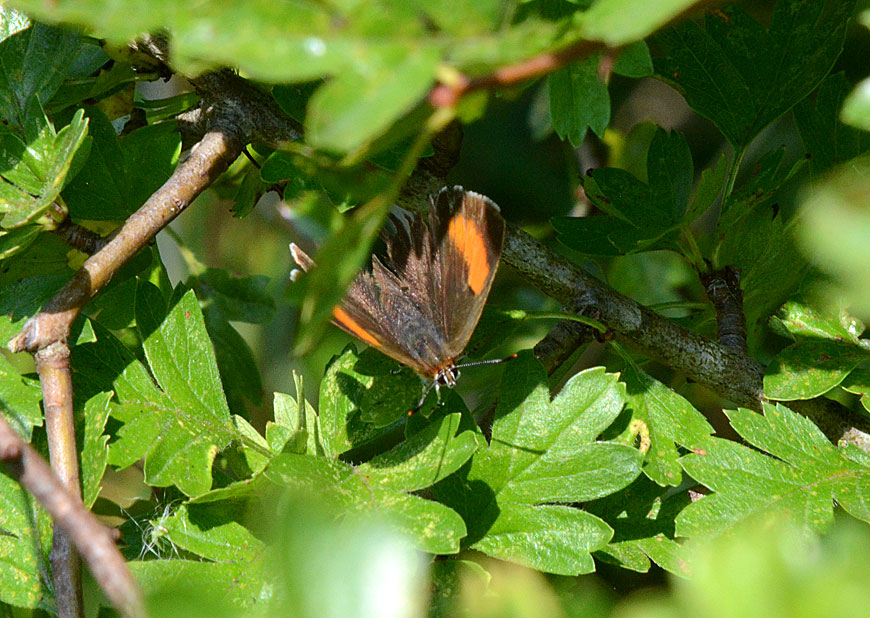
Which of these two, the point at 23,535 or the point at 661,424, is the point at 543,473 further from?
the point at 23,535

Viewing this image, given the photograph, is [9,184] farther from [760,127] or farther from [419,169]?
[760,127]

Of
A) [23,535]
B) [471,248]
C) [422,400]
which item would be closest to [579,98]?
[471,248]

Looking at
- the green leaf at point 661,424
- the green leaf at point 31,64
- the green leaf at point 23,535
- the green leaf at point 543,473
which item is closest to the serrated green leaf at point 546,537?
the green leaf at point 543,473

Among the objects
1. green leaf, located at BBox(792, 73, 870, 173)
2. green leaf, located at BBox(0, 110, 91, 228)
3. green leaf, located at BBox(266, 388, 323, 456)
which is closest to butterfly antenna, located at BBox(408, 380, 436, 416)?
green leaf, located at BBox(266, 388, 323, 456)

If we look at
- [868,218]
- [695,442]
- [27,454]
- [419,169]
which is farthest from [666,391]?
[27,454]

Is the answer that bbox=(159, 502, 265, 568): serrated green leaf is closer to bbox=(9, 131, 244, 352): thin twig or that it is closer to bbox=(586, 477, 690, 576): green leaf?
bbox=(9, 131, 244, 352): thin twig

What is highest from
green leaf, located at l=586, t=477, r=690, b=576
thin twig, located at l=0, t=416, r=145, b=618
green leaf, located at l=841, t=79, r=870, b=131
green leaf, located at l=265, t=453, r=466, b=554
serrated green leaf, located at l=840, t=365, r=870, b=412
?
green leaf, located at l=841, t=79, r=870, b=131

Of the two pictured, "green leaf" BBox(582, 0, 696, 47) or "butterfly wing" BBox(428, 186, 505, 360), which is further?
"butterfly wing" BBox(428, 186, 505, 360)
